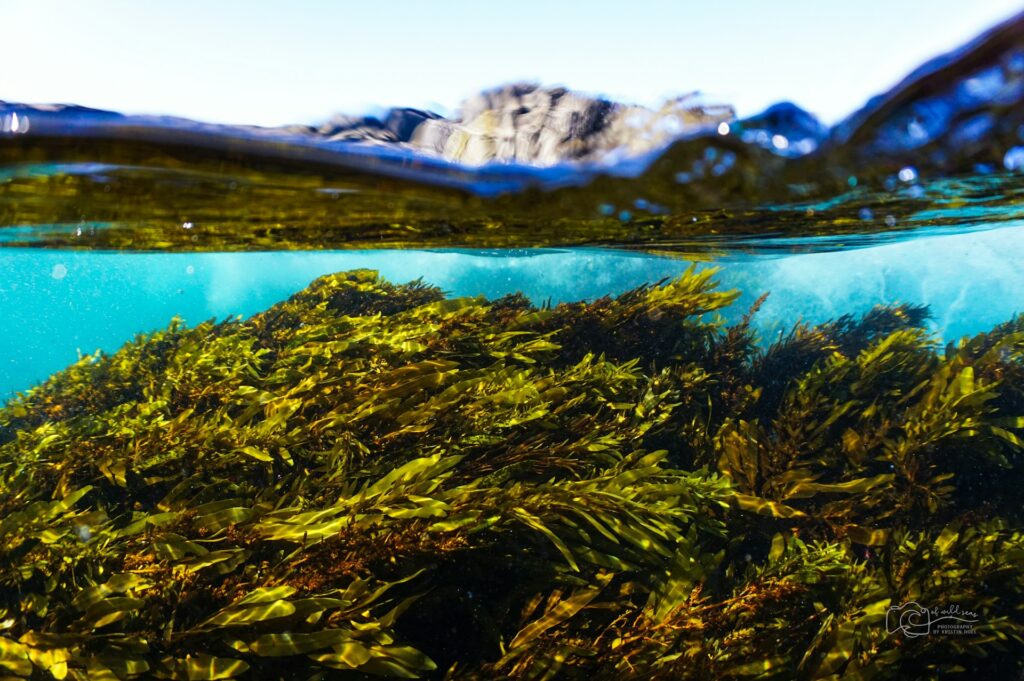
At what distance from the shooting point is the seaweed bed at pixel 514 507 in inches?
136

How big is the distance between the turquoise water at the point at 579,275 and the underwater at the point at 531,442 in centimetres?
187

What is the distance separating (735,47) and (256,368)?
19.5ft

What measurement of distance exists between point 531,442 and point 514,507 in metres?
1.02

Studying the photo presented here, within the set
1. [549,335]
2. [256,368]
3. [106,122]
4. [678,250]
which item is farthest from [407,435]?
[678,250]

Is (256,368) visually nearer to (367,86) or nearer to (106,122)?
(106,122)

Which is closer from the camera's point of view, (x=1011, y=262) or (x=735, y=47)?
(x=735, y=47)

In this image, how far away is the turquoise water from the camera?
14086 mm

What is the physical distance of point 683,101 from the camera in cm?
312

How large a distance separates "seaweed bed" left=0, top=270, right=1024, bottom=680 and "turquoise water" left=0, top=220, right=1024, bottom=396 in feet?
6.52

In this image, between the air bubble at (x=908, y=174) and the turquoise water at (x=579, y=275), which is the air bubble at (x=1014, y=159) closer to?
the air bubble at (x=908, y=174)

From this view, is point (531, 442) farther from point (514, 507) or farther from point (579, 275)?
point (579, 275)
